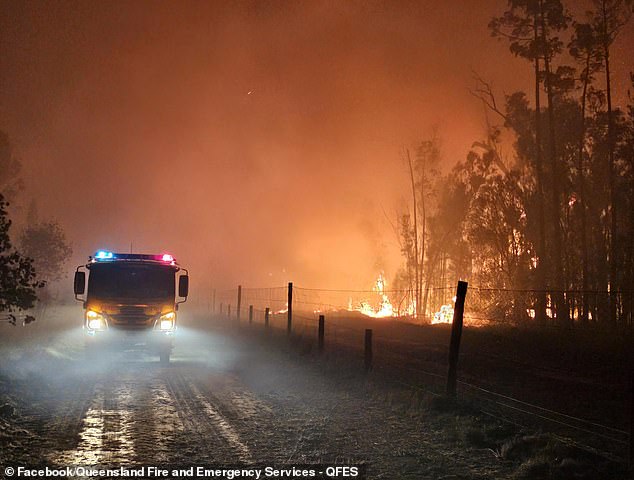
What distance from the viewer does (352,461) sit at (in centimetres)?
740

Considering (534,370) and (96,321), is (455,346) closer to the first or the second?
(534,370)

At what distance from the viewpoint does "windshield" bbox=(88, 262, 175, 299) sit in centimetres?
1673

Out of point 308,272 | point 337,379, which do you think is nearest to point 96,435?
point 337,379

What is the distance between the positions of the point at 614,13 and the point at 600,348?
67.2 feet

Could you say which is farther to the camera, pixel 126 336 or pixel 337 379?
pixel 126 336

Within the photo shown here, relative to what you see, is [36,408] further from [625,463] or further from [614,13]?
[614,13]

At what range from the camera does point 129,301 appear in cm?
1661

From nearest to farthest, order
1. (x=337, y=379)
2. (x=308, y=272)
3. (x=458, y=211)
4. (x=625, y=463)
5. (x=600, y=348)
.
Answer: (x=625, y=463), (x=337, y=379), (x=600, y=348), (x=458, y=211), (x=308, y=272)

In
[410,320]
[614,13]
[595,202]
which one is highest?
[614,13]

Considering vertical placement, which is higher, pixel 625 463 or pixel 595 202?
pixel 595 202

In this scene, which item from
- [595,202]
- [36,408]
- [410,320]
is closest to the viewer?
[36,408]

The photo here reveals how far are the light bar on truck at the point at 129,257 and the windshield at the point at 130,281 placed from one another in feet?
0.73

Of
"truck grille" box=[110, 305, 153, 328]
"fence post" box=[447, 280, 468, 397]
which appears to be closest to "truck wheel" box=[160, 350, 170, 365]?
"truck grille" box=[110, 305, 153, 328]

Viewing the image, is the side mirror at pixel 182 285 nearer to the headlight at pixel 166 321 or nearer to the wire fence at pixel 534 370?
the headlight at pixel 166 321
